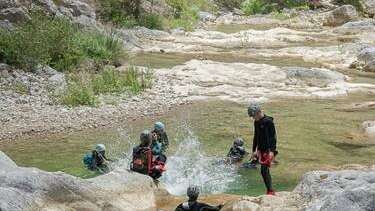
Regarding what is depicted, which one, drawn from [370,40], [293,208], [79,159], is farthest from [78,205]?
[370,40]

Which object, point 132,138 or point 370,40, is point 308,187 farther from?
point 370,40

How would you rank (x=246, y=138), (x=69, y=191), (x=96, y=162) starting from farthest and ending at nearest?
(x=246, y=138), (x=96, y=162), (x=69, y=191)

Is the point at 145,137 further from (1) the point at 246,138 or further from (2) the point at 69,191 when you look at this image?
(1) the point at 246,138

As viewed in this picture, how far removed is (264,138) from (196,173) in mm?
3533

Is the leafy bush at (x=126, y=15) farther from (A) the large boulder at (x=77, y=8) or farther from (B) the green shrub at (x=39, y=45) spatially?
(B) the green shrub at (x=39, y=45)

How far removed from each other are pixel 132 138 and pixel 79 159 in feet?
7.79

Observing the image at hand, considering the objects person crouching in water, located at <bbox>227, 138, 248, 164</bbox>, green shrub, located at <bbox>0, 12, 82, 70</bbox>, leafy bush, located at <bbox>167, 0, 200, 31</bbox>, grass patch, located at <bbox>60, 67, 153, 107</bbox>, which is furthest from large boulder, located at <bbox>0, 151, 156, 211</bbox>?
leafy bush, located at <bbox>167, 0, 200, 31</bbox>

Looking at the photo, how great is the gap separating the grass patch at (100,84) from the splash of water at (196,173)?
17.9 ft

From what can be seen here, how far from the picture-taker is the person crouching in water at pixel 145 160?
12.6 m

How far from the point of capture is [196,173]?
15.7 m

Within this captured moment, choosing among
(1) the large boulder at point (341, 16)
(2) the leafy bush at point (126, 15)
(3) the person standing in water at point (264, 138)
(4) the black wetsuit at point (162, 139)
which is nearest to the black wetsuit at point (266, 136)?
(3) the person standing in water at point (264, 138)

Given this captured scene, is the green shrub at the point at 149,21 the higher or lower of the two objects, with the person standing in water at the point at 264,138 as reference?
lower

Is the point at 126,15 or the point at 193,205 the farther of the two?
the point at 126,15

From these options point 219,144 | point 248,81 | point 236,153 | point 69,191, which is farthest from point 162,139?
point 248,81
